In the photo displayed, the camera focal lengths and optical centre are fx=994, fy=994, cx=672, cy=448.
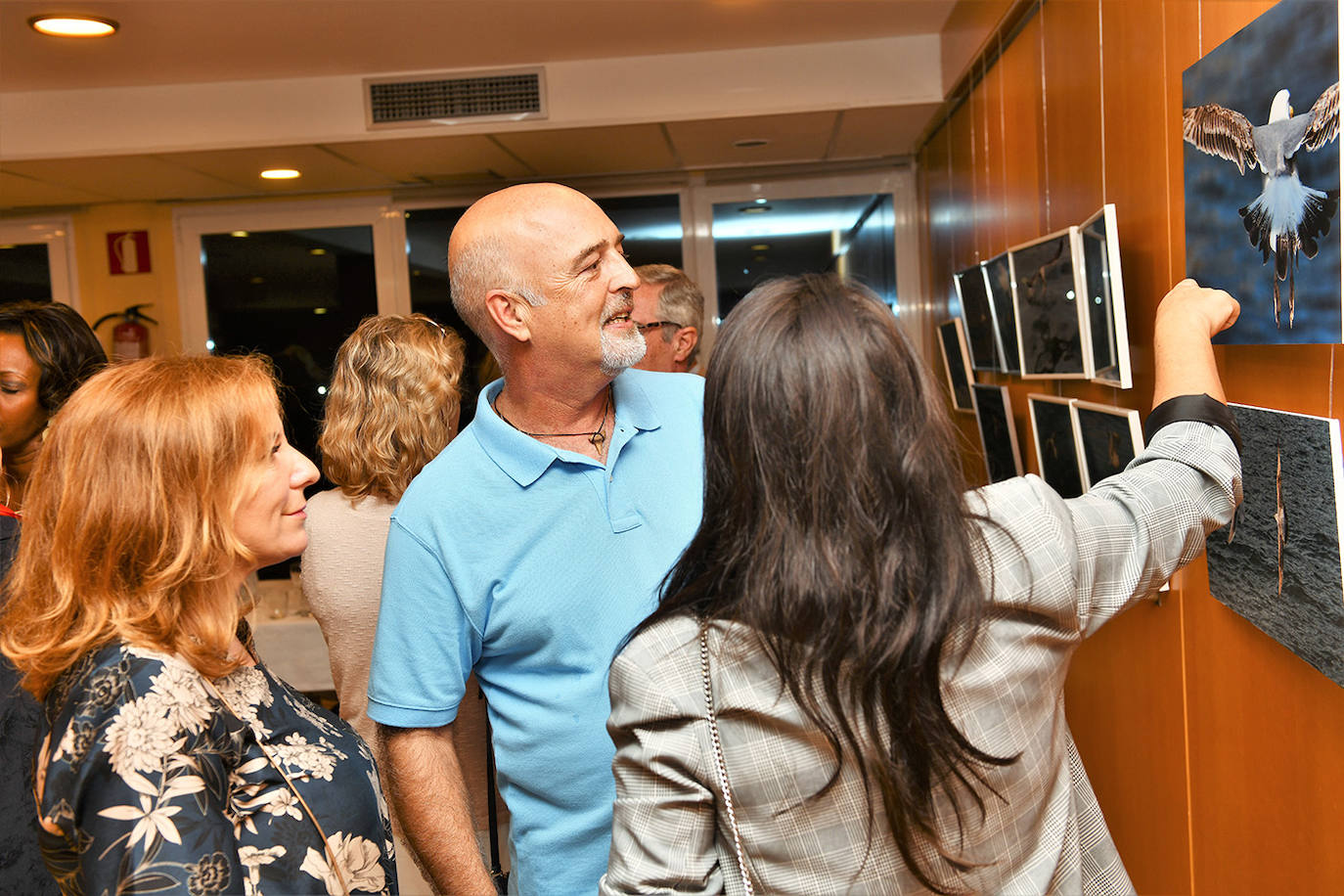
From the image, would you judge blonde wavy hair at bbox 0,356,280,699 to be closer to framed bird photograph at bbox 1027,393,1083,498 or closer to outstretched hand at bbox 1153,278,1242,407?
outstretched hand at bbox 1153,278,1242,407

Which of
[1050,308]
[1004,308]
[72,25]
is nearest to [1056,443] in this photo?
[1050,308]

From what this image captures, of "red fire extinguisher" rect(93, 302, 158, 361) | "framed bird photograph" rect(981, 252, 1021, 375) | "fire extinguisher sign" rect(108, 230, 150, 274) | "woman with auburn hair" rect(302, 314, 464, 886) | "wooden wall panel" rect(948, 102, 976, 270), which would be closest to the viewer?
"woman with auburn hair" rect(302, 314, 464, 886)

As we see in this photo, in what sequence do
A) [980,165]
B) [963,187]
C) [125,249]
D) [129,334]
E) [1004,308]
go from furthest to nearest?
[125,249] < [129,334] < [963,187] < [980,165] < [1004,308]

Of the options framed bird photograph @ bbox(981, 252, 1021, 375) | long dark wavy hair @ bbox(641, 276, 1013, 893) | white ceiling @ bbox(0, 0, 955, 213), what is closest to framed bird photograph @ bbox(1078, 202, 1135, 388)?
framed bird photograph @ bbox(981, 252, 1021, 375)

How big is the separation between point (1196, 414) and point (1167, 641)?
3.16 ft

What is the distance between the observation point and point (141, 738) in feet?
3.20

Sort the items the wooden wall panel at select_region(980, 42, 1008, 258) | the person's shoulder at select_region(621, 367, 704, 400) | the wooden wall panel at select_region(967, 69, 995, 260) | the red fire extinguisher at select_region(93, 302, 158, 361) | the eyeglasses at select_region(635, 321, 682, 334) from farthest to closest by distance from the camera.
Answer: the red fire extinguisher at select_region(93, 302, 158, 361)
the eyeglasses at select_region(635, 321, 682, 334)
the wooden wall panel at select_region(967, 69, 995, 260)
the wooden wall panel at select_region(980, 42, 1008, 258)
the person's shoulder at select_region(621, 367, 704, 400)

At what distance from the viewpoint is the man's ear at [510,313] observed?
153 centimetres

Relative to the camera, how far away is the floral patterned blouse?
3.11ft

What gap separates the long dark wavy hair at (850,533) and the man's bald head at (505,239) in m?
0.71

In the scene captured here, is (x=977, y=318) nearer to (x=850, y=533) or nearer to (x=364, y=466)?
(x=364, y=466)

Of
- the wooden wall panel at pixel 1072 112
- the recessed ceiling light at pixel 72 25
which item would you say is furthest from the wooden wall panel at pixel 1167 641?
the recessed ceiling light at pixel 72 25

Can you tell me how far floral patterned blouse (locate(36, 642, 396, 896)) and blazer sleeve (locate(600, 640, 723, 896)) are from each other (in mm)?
399

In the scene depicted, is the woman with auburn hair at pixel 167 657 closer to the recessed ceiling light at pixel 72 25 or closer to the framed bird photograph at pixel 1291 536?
the framed bird photograph at pixel 1291 536
